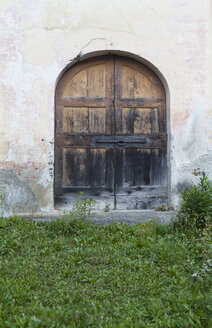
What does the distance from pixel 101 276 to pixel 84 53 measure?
3455 mm

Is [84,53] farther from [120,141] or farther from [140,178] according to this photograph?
[140,178]

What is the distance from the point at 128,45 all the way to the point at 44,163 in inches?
88.4

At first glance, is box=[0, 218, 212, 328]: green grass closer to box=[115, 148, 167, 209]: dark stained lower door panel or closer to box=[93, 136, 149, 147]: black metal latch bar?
box=[115, 148, 167, 209]: dark stained lower door panel

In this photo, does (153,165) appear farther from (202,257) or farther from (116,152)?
(202,257)

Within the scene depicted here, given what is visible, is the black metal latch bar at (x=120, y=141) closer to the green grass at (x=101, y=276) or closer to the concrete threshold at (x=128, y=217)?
the concrete threshold at (x=128, y=217)

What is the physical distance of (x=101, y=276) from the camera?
269 cm

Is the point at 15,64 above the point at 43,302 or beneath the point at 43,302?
above

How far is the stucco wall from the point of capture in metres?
4.73

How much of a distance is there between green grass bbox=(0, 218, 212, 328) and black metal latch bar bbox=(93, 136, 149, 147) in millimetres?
1556

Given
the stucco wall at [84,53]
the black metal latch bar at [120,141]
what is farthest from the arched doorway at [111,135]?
the stucco wall at [84,53]

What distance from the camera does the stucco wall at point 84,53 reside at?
15.5 ft

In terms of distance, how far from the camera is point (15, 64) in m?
4.79

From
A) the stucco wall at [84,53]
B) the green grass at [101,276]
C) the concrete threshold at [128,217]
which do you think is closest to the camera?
the green grass at [101,276]

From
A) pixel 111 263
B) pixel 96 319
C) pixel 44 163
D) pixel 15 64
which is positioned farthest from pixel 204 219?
pixel 15 64
